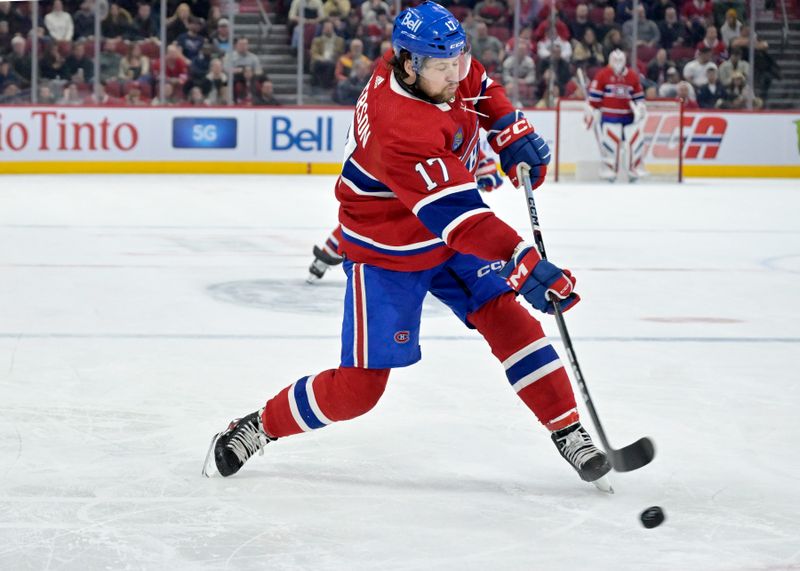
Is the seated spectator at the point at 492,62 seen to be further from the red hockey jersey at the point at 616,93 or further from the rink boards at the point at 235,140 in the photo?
the red hockey jersey at the point at 616,93

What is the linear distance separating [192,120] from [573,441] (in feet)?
33.7

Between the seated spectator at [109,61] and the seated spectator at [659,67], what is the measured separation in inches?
202

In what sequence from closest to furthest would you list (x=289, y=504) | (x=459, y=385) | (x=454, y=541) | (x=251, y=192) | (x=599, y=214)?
(x=454, y=541), (x=289, y=504), (x=459, y=385), (x=599, y=214), (x=251, y=192)

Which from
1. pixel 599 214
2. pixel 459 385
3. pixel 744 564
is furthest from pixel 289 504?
pixel 599 214

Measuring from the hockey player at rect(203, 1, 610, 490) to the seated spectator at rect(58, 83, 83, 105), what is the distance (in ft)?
32.0

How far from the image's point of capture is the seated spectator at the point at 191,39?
12.4m

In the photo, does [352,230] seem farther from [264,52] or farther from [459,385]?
[264,52]

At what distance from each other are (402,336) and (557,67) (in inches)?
427

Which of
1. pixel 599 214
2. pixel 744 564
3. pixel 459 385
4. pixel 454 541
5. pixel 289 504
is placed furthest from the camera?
pixel 599 214

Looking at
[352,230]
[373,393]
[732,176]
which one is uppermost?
[352,230]

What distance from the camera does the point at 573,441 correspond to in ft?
8.65

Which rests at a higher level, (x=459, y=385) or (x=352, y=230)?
(x=352, y=230)

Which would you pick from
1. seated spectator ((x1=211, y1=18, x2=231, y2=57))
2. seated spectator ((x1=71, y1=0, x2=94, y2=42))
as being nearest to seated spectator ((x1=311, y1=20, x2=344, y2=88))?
seated spectator ((x1=211, y1=18, x2=231, y2=57))

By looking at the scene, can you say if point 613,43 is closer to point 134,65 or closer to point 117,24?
point 134,65
